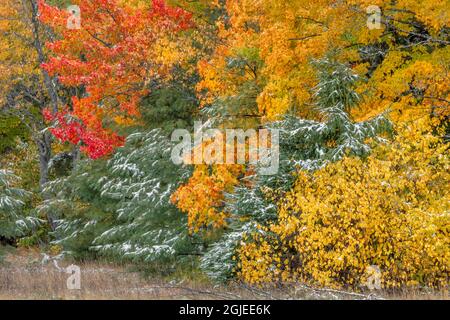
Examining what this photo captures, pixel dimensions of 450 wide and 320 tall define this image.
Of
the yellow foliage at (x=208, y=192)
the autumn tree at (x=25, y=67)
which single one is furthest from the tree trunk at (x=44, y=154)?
the yellow foliage at (x=208, y=192)

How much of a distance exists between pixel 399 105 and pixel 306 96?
2.53 meters

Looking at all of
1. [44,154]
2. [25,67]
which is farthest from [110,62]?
[44,154]

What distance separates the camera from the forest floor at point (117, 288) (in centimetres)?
1334

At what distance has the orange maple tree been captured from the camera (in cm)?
2511

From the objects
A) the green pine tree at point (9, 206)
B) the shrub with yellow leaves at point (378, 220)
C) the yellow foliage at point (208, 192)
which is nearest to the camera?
the shrub with yellow leaves at point (378, 220)

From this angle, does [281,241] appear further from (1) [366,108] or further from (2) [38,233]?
(2) [38,233]

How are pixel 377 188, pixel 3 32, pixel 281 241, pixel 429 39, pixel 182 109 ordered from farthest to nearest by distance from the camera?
pixel 3 32, pixel 182 109, pixel 429 39, pixel 281 241, pixel 377 188

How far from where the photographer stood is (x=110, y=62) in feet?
88.0

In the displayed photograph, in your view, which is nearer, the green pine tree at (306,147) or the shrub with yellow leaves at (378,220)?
the shrub with yellow leaves at (378,220)

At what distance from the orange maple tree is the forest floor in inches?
168

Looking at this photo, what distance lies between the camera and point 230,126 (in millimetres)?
20547

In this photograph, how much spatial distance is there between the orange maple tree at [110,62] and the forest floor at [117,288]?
14.0 feet

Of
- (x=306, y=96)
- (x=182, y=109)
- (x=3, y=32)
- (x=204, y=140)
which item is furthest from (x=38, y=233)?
(x=306, y=96)

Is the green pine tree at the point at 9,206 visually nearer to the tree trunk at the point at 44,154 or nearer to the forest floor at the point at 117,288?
the forest floor at the point at 117,288
